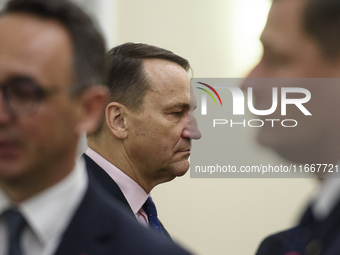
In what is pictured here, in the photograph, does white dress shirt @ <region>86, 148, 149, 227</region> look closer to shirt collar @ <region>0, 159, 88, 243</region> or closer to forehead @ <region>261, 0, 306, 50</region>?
shirt collar @ <region>0, 159, 88, 243</region>

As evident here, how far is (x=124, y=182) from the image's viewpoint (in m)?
2.54

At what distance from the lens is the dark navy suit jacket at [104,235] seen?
1.28 m

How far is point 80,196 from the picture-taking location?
134 cm

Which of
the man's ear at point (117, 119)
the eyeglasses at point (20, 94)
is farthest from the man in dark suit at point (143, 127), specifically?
the eyeglasses at point (20, 94)

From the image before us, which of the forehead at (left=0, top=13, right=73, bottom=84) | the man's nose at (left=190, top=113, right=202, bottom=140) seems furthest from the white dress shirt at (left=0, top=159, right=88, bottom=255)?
the man's nose at (left=190, top=113, right=202, bottom=140)

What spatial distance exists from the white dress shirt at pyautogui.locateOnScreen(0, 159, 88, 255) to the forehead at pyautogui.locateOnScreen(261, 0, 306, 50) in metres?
0.67

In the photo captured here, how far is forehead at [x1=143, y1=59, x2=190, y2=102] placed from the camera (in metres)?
2.67

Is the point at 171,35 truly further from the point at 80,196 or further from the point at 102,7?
the point at 80,196

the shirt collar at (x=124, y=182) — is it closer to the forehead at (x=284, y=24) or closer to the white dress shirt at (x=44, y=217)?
the white dress shirt at (x=44, y=217)

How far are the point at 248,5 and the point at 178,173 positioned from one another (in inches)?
116

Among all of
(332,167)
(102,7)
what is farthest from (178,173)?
(102,7)

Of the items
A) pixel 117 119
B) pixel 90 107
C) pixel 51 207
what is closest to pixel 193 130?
pixel 117 119

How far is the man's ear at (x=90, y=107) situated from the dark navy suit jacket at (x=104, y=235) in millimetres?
193

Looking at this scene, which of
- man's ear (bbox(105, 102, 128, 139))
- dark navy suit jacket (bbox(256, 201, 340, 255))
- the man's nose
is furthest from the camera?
the man's nose
